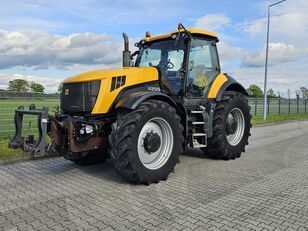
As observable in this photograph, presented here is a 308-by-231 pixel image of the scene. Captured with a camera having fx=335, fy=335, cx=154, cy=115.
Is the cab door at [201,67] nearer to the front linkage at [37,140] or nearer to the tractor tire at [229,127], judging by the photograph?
the tractor tire at [229,127]

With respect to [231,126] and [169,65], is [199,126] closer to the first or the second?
[231,126]

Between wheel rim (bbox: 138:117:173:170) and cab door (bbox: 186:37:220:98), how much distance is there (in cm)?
125

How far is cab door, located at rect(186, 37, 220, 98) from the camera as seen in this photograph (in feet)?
22.8

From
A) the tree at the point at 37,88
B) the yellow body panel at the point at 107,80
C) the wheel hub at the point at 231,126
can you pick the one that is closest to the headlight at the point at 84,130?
the yellow body panel at the point at 107,80

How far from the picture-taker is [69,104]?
5883mm

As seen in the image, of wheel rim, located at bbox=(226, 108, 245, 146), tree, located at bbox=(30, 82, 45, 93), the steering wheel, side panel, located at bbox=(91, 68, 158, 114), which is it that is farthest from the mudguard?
tree, located at bbox=(30, 82, 45, 93)

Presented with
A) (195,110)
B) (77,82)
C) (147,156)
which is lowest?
(147,156)

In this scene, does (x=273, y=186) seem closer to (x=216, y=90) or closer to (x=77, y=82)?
(x=216, y=90)

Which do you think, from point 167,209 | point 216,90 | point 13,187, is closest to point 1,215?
point 13,187

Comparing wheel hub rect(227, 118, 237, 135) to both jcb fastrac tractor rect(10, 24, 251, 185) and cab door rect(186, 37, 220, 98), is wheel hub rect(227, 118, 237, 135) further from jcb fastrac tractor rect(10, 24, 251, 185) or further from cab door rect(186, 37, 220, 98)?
cab door rect(186, 37, 220, 98)

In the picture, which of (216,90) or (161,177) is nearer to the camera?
(161,177)

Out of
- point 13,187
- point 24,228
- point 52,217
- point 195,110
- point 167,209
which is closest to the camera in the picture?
point 24,228

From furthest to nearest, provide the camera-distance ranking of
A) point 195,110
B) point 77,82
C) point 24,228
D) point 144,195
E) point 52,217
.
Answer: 1. point 195,110
2. point 77,82
3. point 144,195
4. point 52,217
5. point 24,228

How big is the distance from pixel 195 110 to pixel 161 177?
1990 millimetres
